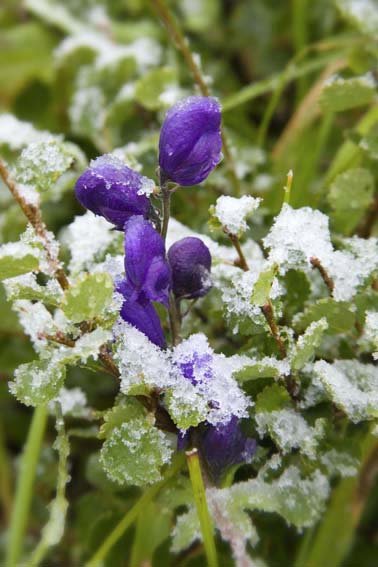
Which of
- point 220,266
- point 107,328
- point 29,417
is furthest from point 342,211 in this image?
point 29,417

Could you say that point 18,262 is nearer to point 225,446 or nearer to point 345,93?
point 225,446

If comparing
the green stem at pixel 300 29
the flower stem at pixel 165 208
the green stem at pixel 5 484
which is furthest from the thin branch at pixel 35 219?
the green stem at pixel 300 29

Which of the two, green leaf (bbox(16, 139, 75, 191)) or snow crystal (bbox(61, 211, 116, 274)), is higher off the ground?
snow crystal (bbox(61, 211, 116, 274))

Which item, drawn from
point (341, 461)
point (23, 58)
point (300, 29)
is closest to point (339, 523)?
point (341, 461)

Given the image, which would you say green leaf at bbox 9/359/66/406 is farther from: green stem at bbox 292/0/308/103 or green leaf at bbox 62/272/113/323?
green stem at bbox 292/0/308/103

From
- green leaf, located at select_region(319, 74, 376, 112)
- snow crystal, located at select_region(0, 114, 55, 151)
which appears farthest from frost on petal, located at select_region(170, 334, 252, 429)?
snow crystal, located at select_region(0, 114, 55, 151)

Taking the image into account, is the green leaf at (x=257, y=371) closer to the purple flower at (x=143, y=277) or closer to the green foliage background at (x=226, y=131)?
the green foliage background at (x=226, y=131)
